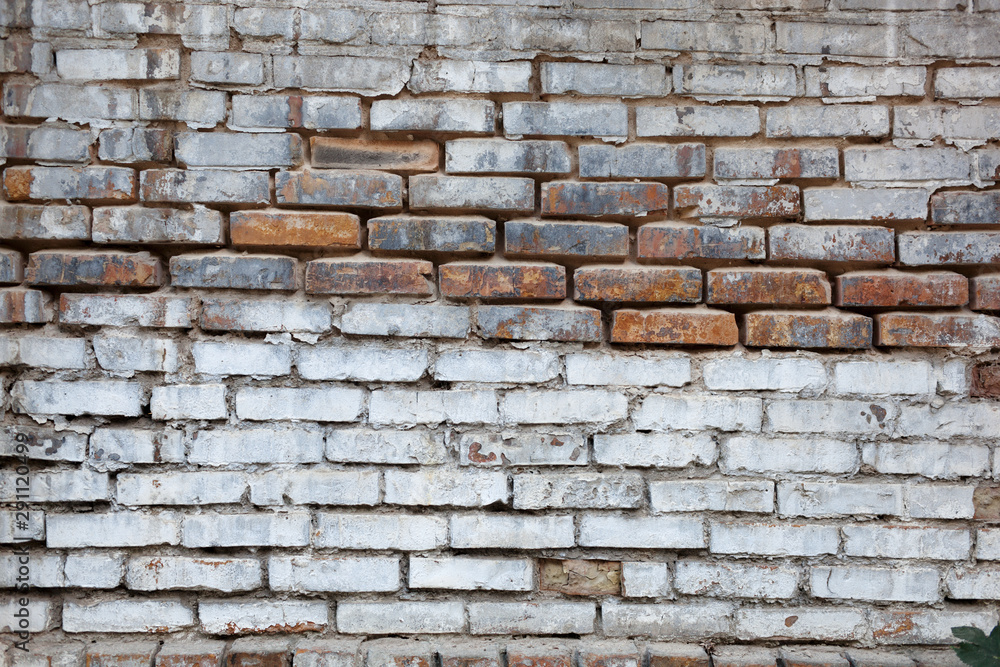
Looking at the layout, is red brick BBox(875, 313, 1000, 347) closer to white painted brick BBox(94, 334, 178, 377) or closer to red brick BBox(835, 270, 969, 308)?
red brick BBox(835, 270, 969, 308)

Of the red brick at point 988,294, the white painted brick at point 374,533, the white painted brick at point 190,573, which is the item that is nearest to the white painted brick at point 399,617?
the white painted brick at point 374,533

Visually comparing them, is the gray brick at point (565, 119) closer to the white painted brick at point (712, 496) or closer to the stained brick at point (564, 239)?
the stained brick at point (564, 239)

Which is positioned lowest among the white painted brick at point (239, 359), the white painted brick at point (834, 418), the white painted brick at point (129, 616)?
the white painted brick at point (129, 616)

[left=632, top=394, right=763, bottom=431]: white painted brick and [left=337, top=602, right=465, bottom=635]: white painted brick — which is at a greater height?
[left=632, top=394, right=763, bottom=431]: white painted brick

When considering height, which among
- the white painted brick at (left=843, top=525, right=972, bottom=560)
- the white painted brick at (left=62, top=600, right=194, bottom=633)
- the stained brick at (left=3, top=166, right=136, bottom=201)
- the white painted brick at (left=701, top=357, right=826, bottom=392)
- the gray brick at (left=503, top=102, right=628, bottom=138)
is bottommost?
the white painted brick at (left=62, top=600, right=194, bottom=633)

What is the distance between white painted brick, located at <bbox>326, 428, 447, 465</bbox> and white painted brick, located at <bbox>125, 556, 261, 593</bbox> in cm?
34

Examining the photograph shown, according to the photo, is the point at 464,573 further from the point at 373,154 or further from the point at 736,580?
the point at 373,154

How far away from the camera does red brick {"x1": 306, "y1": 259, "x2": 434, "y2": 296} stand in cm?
162

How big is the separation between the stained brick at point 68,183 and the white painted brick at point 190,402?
0.49 m

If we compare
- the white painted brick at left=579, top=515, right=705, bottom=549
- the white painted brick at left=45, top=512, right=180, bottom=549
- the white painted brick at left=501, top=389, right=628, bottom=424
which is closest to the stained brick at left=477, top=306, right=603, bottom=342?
the white painted brick at left=501, top=389, right=628, bottom=424

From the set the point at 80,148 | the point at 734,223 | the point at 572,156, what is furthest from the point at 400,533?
the point at 80,148

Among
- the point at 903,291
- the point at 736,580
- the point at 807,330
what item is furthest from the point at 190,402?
the point at 903,291

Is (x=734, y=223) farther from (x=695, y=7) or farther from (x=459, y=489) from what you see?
(x=459, y=489)

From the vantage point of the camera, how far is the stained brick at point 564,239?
1627 mm
